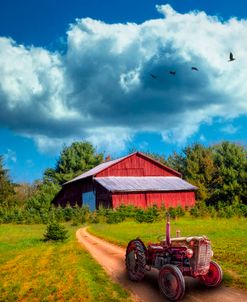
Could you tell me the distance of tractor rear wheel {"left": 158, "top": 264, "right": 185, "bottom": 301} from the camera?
950 cm

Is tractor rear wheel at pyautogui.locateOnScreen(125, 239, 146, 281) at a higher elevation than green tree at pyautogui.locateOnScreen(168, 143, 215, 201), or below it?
below

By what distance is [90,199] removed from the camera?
5462 cm

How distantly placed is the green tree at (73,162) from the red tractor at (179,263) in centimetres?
6788

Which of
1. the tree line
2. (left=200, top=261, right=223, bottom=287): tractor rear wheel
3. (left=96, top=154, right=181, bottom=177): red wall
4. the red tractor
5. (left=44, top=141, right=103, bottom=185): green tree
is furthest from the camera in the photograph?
(left=44, top=141, right=103, bottom=185): green tree

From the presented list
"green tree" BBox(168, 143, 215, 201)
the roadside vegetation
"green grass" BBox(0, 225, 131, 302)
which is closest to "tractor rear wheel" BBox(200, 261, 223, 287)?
the roadside vegetation

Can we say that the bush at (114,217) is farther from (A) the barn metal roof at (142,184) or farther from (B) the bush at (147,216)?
(A) the barn metal roof at (142,184)

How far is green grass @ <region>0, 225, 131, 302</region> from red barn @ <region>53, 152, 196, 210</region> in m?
29.6

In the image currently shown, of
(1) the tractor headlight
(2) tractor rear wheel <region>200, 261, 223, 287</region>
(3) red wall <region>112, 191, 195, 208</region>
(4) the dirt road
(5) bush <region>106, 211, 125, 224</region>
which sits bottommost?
(4) the dirt road

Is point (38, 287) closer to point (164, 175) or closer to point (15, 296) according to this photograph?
point (15, 296)

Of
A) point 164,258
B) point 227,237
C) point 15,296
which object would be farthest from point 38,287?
point 227,237

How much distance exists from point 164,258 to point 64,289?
322 cm

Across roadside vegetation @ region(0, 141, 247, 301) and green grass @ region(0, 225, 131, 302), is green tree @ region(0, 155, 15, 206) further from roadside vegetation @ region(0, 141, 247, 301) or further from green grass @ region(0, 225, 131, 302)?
green grass @ region(0, 225, 131, 302)

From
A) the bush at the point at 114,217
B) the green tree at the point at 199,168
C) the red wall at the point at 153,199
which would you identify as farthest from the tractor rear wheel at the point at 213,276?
the green tree at the point at 199,168

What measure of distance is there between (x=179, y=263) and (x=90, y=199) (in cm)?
4492
